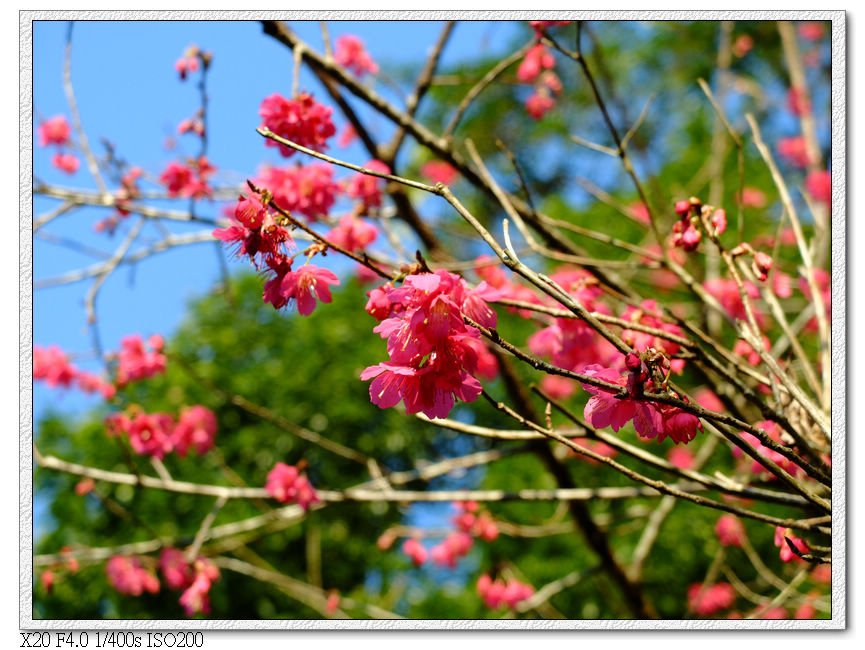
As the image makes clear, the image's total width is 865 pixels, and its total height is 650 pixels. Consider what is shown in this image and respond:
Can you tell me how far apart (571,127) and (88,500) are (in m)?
4.45

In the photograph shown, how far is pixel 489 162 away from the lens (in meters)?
6.70

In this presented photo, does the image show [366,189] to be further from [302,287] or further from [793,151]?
[793,151]

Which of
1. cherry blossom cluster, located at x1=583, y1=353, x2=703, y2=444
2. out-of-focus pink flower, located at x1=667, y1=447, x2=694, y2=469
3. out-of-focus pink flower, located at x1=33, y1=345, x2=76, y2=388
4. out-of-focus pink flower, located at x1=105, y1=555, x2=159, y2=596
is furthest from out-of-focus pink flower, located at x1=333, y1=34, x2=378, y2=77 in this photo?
cherry blossom cluster, located at x1=583, y1=353, x2=703, y2=444

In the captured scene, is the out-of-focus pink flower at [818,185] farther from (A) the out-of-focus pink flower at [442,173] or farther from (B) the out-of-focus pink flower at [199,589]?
(B) the out-of-focus pink flower at [199,589]

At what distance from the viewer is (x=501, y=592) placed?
87.7 inches

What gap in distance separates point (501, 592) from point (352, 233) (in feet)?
3.28

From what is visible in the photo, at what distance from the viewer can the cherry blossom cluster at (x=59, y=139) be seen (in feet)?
7.59

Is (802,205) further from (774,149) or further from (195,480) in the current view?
(195,480)

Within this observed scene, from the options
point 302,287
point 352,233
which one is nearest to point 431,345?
point 302,287

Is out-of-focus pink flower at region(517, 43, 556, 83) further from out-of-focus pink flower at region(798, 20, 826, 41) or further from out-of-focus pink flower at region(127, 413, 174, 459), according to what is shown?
out-of-focus pink flower at region(798, 20, 826, 41)

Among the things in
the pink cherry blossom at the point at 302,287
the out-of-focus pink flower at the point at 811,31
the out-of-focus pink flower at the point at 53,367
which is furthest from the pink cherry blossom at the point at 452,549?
the out-of-focus pink flower at the point at 811,31

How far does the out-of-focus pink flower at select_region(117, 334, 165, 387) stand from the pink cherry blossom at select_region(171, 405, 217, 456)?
14 centimetres

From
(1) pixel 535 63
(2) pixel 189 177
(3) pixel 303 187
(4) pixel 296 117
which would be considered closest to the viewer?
(4) pixel 296 117
